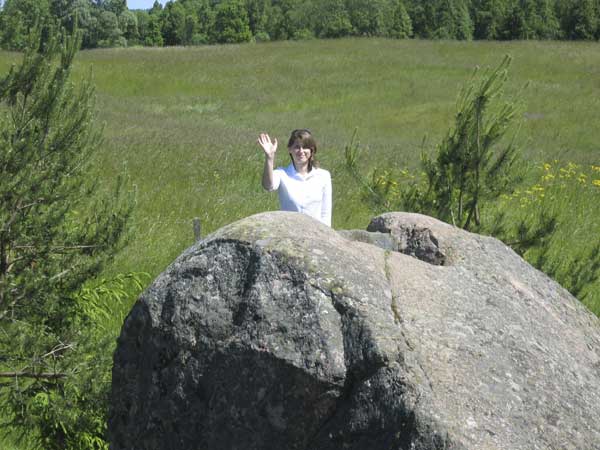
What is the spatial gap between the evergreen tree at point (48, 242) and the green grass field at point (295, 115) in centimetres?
33

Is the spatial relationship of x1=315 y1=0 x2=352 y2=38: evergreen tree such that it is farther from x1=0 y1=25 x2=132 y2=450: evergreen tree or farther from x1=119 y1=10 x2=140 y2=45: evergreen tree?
x1=0 y1=25 x2=132 y2=450: evergreen tree

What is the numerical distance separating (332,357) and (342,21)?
8337 centimetres

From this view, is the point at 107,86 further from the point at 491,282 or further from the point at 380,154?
the point at 491,282

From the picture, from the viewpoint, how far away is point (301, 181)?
477cm

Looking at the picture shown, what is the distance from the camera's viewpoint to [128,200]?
5.04 meters

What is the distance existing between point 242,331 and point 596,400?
1.43 metres

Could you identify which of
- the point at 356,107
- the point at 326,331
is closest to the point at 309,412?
the point at 326,331

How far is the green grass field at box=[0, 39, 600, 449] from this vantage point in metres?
9.43

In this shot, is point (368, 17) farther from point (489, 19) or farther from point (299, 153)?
point (299, 153)

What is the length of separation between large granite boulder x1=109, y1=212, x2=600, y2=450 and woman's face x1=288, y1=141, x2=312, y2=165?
4.06 feet

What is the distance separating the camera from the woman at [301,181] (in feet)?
15.5

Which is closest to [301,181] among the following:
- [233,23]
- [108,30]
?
[233,23]

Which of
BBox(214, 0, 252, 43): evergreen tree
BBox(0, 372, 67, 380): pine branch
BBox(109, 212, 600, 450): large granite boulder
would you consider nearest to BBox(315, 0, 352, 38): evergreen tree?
BBox(214, 0, 252, 43): evergreen tree

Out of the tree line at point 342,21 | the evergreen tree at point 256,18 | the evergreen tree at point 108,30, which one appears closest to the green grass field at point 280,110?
the tree line at point 342,21
